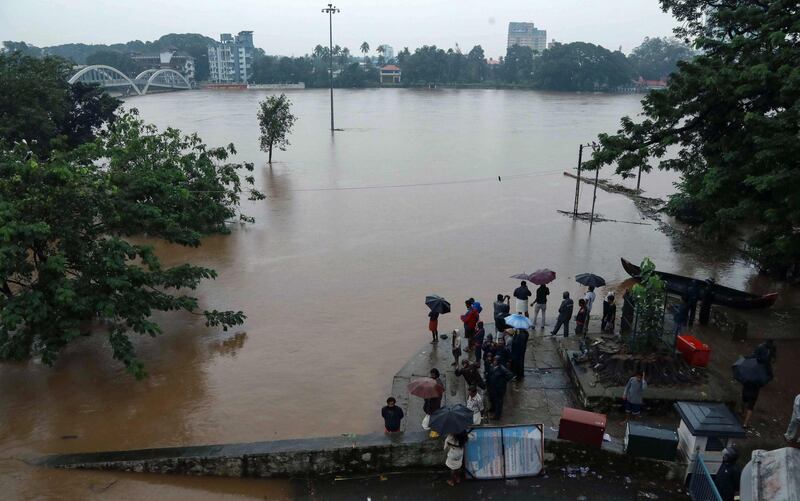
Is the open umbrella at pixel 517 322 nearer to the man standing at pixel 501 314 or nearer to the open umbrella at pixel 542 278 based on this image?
the man standing at pixel 501 314

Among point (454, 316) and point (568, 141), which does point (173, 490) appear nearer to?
point (454, 316)

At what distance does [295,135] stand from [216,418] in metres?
43.2

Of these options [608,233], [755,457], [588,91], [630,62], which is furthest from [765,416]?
[630,62]

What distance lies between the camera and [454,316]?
14.1 meters

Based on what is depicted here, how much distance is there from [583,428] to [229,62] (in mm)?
165596

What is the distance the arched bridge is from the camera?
98.5 m

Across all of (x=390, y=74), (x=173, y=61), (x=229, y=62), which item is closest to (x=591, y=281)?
(x=390, y=74)

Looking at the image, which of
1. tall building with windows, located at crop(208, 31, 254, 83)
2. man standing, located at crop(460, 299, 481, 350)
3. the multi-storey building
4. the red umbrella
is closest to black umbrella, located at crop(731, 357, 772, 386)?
the red umbrella

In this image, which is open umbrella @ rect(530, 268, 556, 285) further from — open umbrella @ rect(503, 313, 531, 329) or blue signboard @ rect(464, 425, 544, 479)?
blue signboard @ rect(464, 425, 544, 479)

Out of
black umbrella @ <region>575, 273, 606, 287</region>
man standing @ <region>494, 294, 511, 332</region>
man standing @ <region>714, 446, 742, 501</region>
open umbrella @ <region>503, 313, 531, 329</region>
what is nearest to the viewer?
man standing @ <region>714, 446, 742, 501</region>

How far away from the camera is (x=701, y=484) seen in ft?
22.6

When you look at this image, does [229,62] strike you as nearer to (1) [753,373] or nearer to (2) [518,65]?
(2) [518,65]

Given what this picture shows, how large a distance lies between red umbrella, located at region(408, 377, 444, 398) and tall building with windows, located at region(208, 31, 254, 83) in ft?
517

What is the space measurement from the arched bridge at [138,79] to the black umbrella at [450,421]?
93.1 meters
